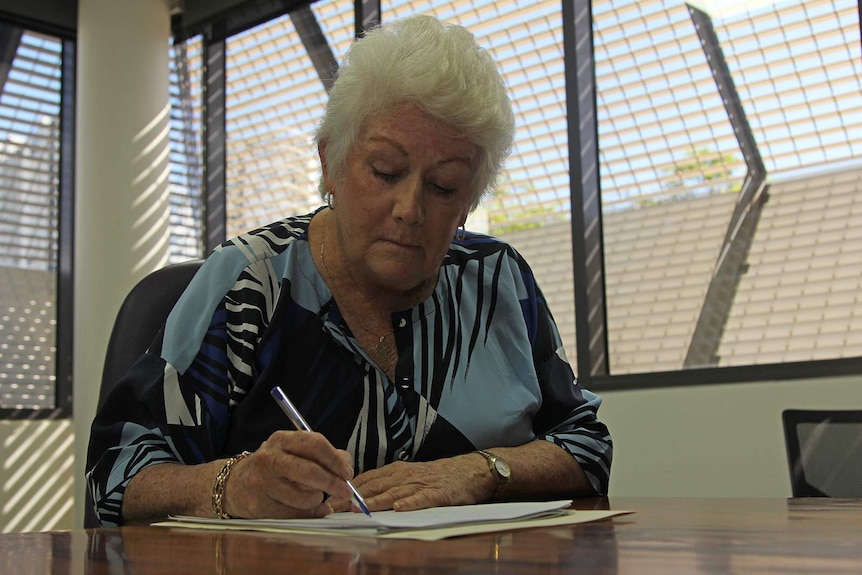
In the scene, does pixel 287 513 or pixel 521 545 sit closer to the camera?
pixel 521 545

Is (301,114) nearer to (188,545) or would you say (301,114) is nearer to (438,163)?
(438,163)

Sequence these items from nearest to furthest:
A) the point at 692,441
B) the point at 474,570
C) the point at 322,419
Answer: the point at 474,570 → the point at 322,419 → the point at 692,441

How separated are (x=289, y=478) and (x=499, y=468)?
40 cm

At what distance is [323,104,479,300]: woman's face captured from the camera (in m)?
1.39

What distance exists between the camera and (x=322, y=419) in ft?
4.35

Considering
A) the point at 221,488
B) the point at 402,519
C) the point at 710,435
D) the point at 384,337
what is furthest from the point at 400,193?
the point at 710,435

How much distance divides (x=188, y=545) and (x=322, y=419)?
565 mm

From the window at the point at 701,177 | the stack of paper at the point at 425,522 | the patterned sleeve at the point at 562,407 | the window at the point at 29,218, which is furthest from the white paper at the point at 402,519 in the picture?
the window at the point at 29,218

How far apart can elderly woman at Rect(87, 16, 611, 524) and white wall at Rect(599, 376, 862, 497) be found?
5.55 feet

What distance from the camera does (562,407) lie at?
1.50 m

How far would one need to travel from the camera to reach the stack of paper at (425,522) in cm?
78

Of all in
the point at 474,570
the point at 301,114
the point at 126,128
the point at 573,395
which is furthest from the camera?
the point at 301,114

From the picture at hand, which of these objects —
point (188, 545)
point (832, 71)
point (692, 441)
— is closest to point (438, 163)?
point (188, 545)

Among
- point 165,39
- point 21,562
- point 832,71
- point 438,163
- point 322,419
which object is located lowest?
point 21,562
